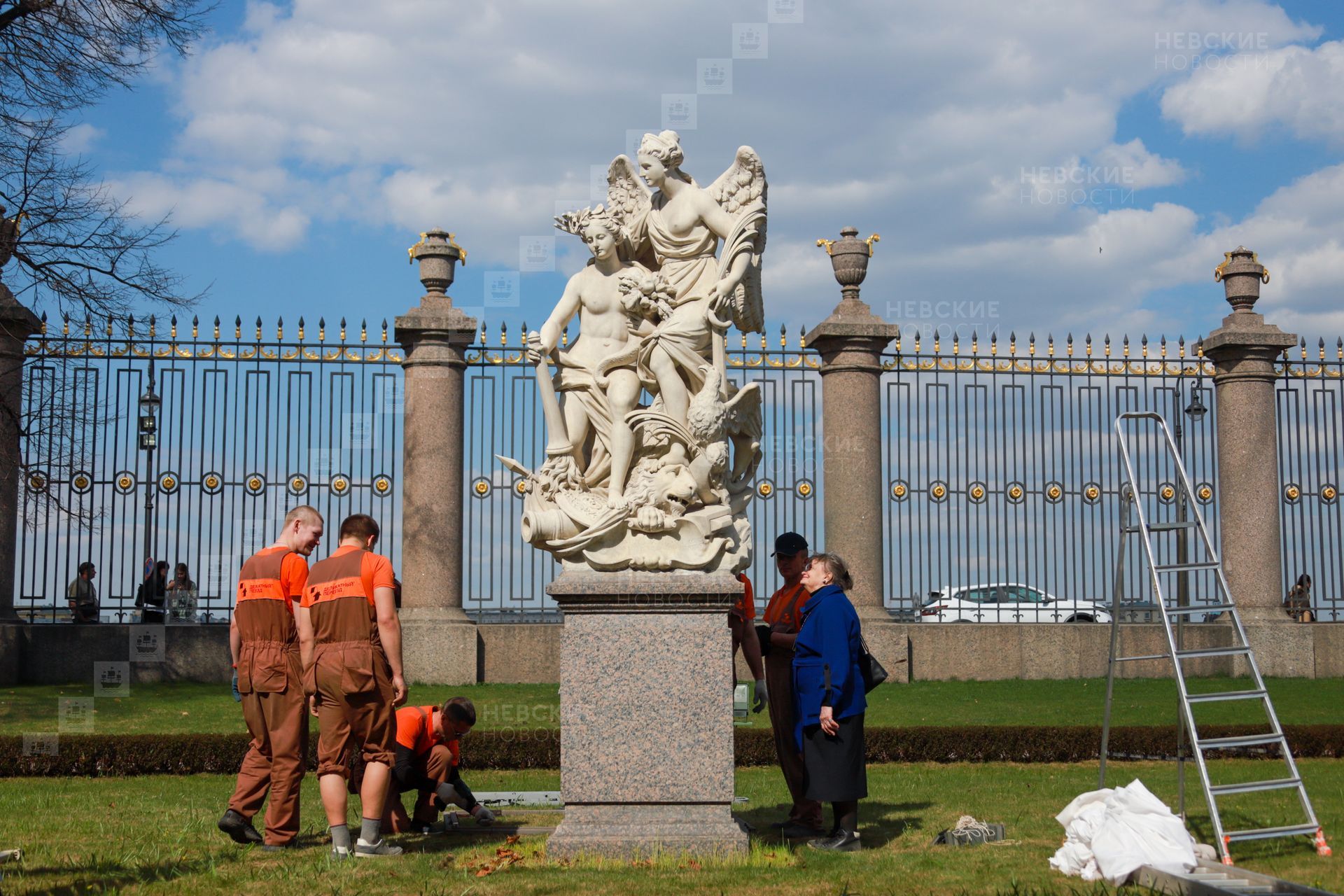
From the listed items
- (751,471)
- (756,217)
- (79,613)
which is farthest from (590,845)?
(79,613)

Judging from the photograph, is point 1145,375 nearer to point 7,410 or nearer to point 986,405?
point 986,405

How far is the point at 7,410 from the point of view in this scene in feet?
47.2

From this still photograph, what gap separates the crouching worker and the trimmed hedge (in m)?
3.31

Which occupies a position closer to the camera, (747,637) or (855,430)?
(747,637)

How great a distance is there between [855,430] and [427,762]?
922 centimetres

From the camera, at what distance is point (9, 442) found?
14.8 metres

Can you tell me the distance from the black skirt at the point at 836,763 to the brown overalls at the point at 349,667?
2.18 meters

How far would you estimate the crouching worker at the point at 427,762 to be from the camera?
25.2ft

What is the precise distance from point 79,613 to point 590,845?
35.6ft

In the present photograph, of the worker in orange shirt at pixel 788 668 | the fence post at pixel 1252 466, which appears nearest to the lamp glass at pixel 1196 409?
the fence post at pixel 1252 466

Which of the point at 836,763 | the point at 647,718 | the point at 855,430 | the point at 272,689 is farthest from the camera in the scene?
the point at 855,430

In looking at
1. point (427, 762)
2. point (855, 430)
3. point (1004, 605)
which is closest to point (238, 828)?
point (427, 762)

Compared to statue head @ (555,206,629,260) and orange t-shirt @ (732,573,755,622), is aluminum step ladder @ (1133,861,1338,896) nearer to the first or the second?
orange t-shirt @ (732,573,755,622)

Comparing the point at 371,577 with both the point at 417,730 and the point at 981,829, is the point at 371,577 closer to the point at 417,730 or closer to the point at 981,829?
the point at 417,730
